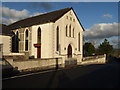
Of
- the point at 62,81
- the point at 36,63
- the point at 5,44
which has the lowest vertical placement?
the point at 62,81

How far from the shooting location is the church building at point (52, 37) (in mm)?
22234

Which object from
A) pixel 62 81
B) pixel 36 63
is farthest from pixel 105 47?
pixel 62 81

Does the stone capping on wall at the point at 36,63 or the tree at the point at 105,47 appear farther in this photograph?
the tree at the point at 105,47

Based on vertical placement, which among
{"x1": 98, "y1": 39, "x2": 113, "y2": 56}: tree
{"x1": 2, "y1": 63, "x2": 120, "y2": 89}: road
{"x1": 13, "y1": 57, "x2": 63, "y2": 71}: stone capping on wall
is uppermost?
{"x1": 98, "y1": 39, "x2": 113, "y2": 56}: tree

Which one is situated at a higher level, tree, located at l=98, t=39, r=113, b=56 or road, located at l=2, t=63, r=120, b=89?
tree, located at l=98, t=39, r=113, b=56

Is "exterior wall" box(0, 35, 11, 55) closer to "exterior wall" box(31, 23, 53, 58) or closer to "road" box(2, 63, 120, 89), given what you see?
"exterior wall" box(31, 23, 53, 58)

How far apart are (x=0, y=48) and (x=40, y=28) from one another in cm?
719

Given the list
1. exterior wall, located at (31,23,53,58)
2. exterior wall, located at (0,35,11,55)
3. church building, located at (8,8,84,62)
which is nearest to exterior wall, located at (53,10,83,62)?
church building, located at (8,8,84,62)

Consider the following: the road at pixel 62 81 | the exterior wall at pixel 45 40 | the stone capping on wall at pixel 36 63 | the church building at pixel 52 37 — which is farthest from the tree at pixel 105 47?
the road at pixel 62 81

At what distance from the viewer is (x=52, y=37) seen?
21938 mm

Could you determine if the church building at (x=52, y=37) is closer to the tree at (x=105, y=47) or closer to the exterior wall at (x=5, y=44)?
the exterior wall at (x=5, y=44)

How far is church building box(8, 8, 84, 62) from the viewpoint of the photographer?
72.9 feet

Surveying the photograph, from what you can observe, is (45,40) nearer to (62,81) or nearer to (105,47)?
(62,81)

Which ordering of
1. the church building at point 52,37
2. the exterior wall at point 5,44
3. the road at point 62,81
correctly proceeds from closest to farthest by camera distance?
the road at point 62,81
the exterior wall at point 5,44
the church building at point 52,37
